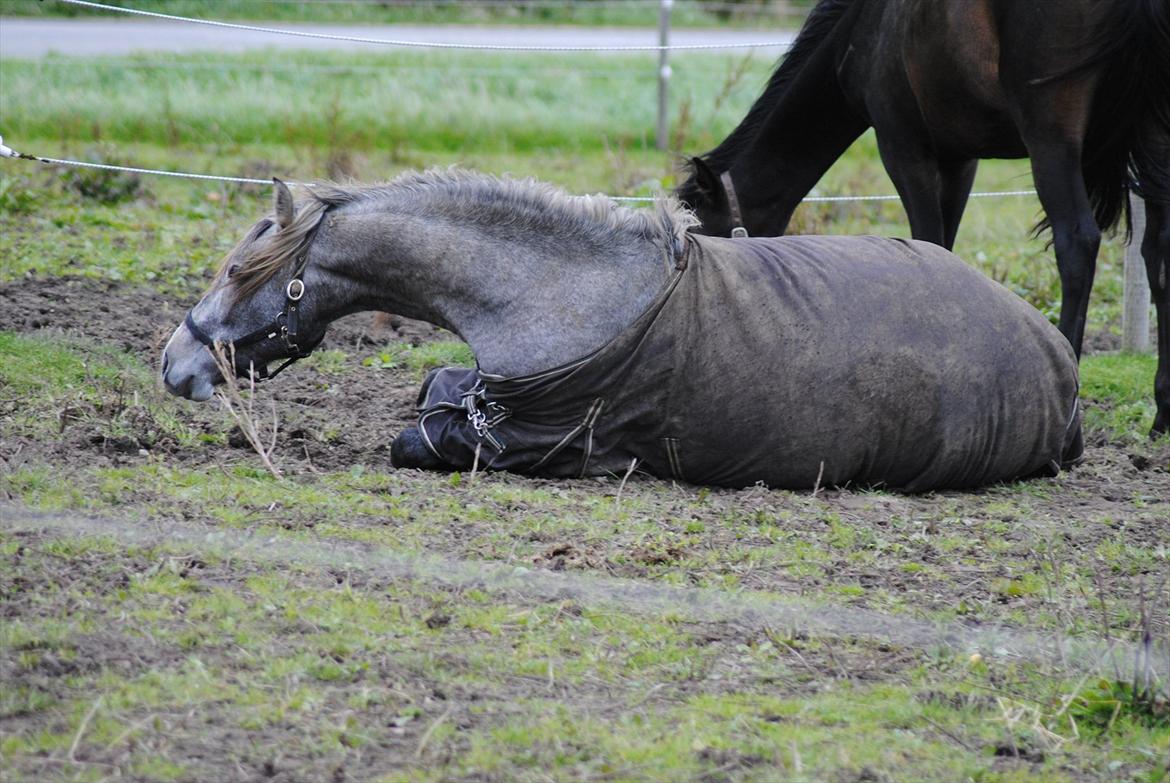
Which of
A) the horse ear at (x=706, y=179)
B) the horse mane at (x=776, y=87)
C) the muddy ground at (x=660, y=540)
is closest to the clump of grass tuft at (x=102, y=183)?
the muddy ground at (x=660, y=540)

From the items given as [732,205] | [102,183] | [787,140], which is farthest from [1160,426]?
[102,183]

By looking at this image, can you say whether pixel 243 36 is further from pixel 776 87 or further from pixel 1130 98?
pixel 1130 98

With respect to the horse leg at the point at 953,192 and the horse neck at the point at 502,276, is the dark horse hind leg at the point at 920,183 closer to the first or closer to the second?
the horse leg at the point at 953,192

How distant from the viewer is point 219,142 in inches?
504

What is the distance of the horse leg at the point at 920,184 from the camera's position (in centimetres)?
708

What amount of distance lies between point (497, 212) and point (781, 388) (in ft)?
4.18

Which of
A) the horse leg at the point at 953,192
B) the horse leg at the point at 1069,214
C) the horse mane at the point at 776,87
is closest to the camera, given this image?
the horse leg at the point at 1069,214

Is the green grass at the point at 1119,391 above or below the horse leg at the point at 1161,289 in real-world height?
below

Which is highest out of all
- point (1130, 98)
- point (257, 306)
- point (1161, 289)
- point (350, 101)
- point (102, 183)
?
point (1130, 98)

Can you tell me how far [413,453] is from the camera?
5156mm

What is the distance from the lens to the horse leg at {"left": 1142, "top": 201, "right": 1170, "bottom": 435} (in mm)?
6235

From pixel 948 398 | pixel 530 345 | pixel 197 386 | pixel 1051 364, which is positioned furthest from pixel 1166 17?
pixel 197 386

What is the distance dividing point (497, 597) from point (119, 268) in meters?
5.14

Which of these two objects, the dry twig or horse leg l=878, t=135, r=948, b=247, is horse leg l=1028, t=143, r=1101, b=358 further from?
the dry twig
